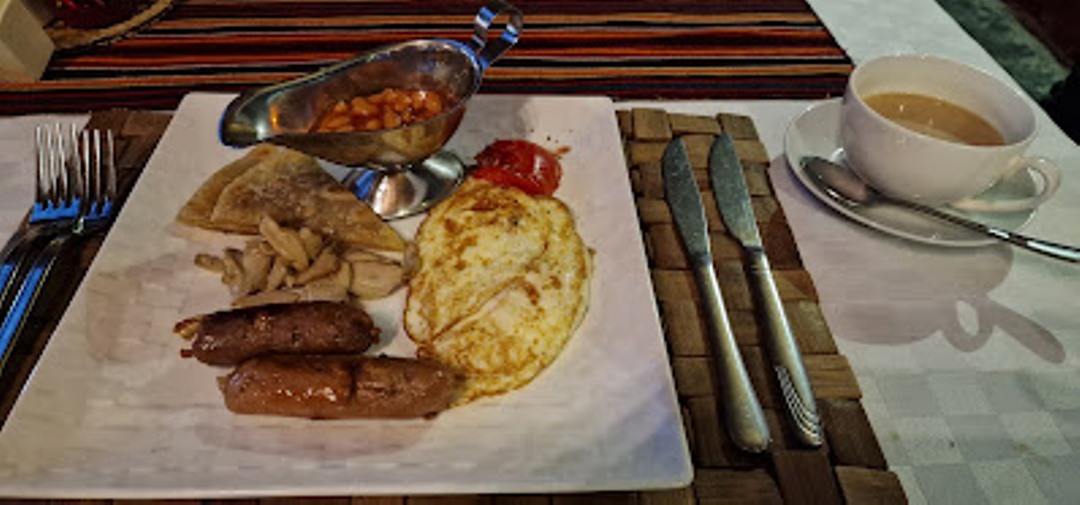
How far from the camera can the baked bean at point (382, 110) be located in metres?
1.97

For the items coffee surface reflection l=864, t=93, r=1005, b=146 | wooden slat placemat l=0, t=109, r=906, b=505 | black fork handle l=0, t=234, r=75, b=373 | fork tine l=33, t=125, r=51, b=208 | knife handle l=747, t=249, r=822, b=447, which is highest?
coffee surface reflection l=864, t=93, r=1005, b=146

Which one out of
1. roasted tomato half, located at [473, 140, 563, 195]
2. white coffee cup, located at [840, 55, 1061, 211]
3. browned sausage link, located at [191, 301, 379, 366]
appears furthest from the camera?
roasted tomato half, located at [473, 140, 563, 195]

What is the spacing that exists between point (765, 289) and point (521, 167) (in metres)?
0.79

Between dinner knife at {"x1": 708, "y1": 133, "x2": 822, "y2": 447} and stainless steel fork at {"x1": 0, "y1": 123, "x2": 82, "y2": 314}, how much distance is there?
5.82 ft

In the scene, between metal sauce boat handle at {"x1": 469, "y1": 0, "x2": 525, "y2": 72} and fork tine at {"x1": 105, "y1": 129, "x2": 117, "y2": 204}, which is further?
metal sauce boat handle at {"x1": 469, "y1": 0, "x2": 525, "y2": 72}

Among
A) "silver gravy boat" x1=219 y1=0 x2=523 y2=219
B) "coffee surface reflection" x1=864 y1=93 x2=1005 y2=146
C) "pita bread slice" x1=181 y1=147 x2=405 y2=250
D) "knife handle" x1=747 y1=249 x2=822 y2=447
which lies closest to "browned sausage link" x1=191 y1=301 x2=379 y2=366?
"pita bread slice" x1=181 y1=147 x2=405 y2=250

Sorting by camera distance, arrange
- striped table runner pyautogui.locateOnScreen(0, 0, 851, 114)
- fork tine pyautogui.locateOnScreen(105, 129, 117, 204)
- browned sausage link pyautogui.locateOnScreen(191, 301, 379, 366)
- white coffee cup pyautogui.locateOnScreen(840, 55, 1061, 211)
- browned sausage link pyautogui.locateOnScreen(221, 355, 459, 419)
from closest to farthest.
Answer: browned sausage link pyautogui.locateOnScreen(221, 355, 459, 419), browned sausage link pyautogui.locateOnScreen(191, 301, 379, 366), white coffee cup pyautogui.locateOnScreen(840, 55, 1061, 211), fork tine pyautogui.locateOnScreen(105, 129, 117, 204), striped table runner pyautogui.locateOnScreen(0, 0, 851, 114)

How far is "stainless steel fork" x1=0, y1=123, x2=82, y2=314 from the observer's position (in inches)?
68.6

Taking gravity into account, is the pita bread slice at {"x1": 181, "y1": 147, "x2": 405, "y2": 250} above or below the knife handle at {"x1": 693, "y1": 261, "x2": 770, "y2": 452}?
above

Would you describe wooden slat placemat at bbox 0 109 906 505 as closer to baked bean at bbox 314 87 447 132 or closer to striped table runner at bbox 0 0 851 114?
striped table runner at bbox 0 0 851 114

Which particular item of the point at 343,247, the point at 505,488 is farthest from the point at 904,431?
the point at 343,247

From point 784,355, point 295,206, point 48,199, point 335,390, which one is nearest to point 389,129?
point 295,206

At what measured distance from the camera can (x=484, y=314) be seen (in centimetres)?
168

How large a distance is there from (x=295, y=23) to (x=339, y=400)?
2.03m
